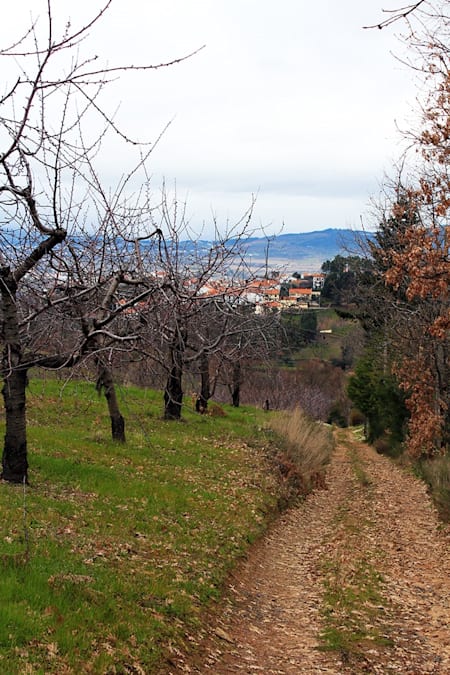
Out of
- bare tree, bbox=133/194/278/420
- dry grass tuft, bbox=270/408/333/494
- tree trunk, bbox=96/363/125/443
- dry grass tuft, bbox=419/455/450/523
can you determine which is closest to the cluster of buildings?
bare tree, bbox=133/194/278/420

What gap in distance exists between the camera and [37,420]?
17.5 metres

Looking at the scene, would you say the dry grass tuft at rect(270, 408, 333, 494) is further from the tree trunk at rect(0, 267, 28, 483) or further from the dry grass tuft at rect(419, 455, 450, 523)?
the tree trunk at rect(0, 267, 28, 483)

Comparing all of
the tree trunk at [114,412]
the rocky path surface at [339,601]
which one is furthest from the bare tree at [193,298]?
the tree trunk at [114,412]

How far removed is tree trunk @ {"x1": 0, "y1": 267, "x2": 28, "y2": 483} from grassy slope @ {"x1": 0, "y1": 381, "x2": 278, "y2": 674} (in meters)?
0.33

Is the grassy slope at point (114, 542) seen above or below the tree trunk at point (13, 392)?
below

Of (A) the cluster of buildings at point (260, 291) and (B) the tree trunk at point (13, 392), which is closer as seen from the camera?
(A) the cluster of buildings at point (260, 291)

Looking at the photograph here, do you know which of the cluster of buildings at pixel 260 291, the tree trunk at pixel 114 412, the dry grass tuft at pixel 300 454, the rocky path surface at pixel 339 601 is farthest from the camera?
the dry grass tuft at pixel 300 454

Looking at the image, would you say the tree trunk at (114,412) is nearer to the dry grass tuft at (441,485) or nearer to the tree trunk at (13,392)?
the tree trunk at (13,392)

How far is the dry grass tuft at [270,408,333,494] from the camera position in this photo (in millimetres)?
17719

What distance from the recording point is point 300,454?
772 inches

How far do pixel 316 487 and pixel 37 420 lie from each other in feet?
25.1

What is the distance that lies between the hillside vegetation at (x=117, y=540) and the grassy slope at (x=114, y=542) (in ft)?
0.05

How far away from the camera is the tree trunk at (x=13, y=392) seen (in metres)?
8.30

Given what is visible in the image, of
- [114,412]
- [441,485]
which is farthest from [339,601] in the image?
[114,412]
